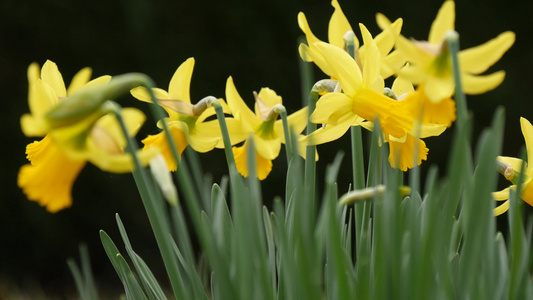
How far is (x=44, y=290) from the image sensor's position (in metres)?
3.36

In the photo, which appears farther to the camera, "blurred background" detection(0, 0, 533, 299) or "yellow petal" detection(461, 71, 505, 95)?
"blurred background" detection(0, 0, 533, 299)

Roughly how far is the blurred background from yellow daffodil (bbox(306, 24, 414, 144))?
2.17 metres

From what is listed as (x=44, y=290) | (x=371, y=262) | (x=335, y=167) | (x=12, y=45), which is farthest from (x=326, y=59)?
(x=44, y=290)

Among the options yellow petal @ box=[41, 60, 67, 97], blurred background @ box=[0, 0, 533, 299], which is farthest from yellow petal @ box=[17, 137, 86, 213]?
blurred background @ box=[0, 0, 533, 299]

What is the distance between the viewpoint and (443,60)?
0.61 m

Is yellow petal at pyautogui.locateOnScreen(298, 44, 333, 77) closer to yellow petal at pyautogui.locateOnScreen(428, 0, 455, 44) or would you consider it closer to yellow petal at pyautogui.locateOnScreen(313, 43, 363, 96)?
yellow petal at pyautogui.locateOnScreen(313, 43, 363, 96)

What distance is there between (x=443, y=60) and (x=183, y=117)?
0.34 m

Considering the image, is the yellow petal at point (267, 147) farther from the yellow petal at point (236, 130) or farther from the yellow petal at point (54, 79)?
the yellow petal at point (54, 79)

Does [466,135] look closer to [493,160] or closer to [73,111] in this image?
[493,160]

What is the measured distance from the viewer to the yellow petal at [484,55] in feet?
1.94

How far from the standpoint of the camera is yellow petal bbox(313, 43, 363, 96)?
2.48 ft

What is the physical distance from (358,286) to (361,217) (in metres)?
0.23

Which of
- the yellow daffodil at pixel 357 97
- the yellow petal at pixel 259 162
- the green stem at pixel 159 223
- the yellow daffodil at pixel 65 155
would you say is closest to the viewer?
the yellow daffodil at pixel 65 155

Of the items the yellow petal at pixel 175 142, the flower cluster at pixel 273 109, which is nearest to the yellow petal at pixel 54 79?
the flower cluster at pixel 273 109
